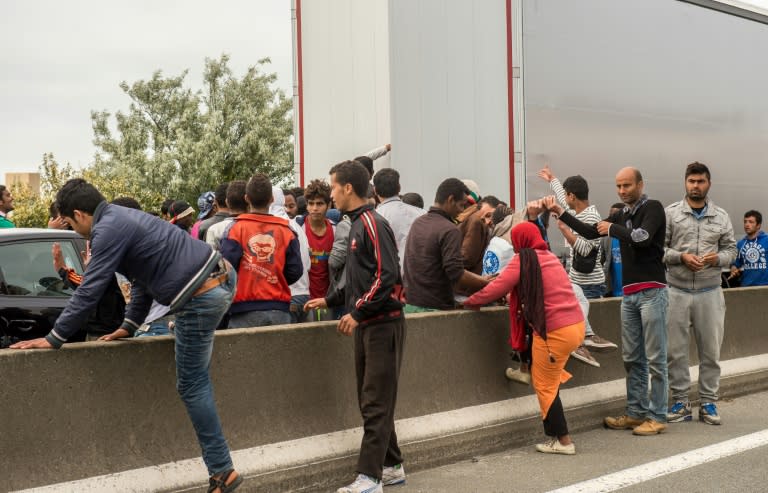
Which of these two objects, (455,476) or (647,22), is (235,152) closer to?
(647,22)

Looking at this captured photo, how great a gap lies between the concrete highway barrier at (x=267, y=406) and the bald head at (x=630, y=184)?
115 centimetres

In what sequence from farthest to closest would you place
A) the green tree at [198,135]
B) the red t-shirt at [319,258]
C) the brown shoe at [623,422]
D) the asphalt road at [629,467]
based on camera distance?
1. the green tree at [198,135]
2. the red t-shirt at [319,258]
3. the brown shoe at [623,422]
4. the asphalt road at [629,467]

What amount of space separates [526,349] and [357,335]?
6.27 ft

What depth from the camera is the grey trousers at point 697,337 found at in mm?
9227

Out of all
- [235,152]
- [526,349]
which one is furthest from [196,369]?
[235,152]

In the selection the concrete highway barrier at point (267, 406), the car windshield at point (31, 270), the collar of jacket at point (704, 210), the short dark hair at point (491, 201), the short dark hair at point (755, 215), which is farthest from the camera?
the short dark hair at point (755, 215)

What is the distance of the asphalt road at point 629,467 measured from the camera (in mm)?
6656

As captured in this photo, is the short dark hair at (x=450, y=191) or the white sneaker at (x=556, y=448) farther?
the short dark hair at (x=450, y=191)

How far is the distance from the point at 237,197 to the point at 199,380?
231 centimetres

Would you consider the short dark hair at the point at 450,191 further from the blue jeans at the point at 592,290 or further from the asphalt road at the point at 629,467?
the blue jeans at the point at 592,290

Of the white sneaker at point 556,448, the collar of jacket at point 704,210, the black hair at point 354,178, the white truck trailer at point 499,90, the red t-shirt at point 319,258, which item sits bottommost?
the white sneaker at point 556,448

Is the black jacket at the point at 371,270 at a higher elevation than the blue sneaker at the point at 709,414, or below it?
higher

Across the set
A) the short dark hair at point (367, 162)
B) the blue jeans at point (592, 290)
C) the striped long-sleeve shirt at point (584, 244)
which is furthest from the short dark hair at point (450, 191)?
the blue jeans at point (592, 290)

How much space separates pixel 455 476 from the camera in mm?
7090
